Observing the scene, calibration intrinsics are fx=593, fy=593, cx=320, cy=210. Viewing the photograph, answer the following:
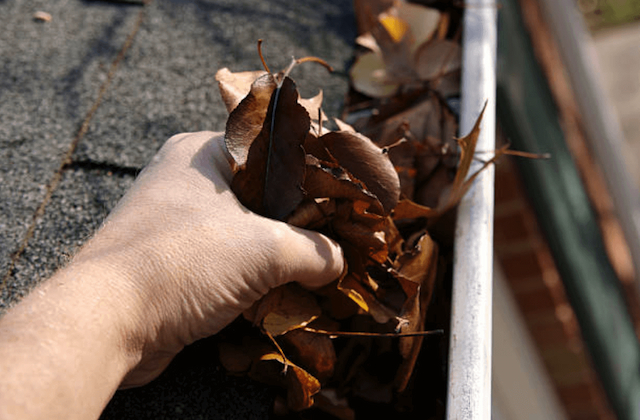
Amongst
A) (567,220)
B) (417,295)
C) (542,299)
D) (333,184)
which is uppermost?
(333,184)

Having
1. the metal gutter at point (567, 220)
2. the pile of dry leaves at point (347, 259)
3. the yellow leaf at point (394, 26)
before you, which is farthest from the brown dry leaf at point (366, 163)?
the metal gutter at point (567, 220)

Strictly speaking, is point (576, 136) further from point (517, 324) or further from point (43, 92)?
point (43, 92)

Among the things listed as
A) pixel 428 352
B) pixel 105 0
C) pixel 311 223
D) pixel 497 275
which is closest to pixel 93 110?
pixel 105 0

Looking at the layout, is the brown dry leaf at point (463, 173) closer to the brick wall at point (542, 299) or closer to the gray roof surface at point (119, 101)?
the gray roof surface at point (119, 101)

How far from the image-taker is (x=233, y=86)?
2.68 ft

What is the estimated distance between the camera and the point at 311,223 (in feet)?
2.49

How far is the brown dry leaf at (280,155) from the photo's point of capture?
73 centimetres

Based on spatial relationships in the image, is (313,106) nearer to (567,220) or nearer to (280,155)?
(280,155)

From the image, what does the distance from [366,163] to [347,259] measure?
0.13 metres

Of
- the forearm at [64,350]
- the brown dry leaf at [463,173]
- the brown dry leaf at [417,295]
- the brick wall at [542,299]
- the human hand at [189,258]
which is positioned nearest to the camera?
the forearm at [64,350]

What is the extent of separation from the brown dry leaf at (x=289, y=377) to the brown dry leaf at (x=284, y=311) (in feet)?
0.12

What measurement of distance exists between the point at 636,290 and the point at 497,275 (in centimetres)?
61

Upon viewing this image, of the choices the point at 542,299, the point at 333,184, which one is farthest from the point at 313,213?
the point at 542,299

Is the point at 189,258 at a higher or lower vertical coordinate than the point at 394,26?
lower
